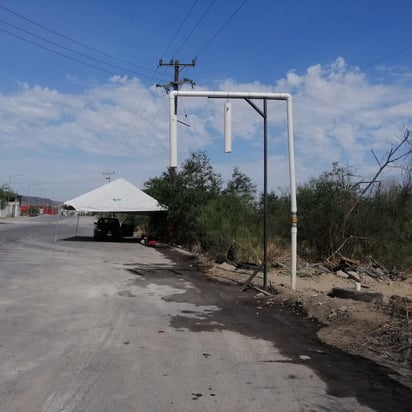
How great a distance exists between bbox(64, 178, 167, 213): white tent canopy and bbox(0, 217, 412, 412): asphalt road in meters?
20.0

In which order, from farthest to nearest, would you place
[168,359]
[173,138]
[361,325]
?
[173,138] < [361,325] < [168,359]

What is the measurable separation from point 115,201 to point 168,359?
26790 mm

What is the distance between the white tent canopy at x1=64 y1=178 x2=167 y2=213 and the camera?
102ft

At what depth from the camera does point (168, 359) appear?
6074 mm

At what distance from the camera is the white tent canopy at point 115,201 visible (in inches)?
1225

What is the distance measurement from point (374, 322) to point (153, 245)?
22346 mm

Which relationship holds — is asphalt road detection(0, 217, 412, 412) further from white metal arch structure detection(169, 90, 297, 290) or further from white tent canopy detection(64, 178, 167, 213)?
white tent canopy detection(64, 178, 167, 213)

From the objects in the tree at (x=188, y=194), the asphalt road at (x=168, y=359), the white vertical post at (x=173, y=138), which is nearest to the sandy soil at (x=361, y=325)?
the asphalt road at (x=168, y=359)

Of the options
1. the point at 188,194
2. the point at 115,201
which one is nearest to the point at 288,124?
the point at 188,194

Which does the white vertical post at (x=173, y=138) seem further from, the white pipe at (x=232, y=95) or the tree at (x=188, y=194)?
the tree at (x=188, y=194)

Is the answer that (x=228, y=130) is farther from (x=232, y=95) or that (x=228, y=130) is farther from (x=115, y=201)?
(x=115, y=201)

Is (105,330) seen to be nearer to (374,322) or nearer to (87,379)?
(87,379)

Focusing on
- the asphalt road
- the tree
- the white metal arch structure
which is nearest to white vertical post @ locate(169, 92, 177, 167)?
Result: the white metal arch structure

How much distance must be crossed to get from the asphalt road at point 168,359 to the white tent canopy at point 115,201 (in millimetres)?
19973
